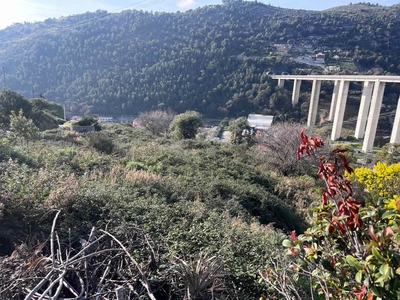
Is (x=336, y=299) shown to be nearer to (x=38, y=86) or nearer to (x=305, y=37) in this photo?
(x=38, y=86)

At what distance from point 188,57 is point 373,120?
48388 millimetres

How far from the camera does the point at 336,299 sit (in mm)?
1576

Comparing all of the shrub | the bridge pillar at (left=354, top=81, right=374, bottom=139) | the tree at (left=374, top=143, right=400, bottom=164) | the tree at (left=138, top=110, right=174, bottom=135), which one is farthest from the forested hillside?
the shrub

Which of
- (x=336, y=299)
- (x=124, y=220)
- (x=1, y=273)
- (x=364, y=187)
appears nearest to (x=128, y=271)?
(x=1, y=273)

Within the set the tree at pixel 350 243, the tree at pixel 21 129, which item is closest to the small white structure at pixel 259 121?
the tree at pixel 21 129

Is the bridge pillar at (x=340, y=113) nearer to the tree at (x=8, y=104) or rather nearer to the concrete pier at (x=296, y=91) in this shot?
the concrete pier at (x=296, y=91)

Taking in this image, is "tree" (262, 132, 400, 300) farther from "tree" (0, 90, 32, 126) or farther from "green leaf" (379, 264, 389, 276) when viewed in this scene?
"tree" (0, 90, 32, 126)

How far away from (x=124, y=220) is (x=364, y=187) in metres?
11.6

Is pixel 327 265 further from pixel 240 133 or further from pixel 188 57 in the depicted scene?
pixel 188 57

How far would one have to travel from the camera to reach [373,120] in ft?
93.5

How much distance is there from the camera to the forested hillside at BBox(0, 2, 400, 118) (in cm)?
5338

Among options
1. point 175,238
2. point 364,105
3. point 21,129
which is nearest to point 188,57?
point 364,105

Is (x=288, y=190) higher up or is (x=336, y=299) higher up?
(x=336, y=299)

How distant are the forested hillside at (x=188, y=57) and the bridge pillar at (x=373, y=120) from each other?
662 inches
